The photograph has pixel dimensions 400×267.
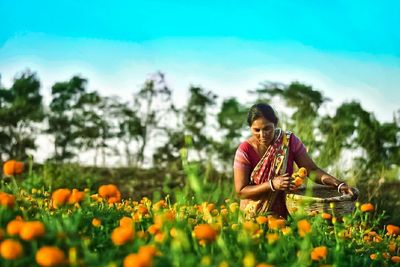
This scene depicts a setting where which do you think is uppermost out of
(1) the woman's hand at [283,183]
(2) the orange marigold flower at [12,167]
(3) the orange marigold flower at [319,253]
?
(2) the orange marigold flower at [12,167]

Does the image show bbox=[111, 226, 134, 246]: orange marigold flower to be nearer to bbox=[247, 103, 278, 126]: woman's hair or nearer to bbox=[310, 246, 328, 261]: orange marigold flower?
bbox=[310, 246, 328, 261]: orange marigold flower

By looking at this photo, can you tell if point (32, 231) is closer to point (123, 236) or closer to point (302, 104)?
point (123, 236)

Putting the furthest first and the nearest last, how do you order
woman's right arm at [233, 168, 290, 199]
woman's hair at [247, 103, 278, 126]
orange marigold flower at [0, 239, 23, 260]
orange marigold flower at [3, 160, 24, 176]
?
woman's hair at [247, 103, 278, 126], woman's right arm at [233, 168, 290, 199], orange marigold flower at [3, 160, 24, 176], orange marigold flower at [0, 239, 23, 260]

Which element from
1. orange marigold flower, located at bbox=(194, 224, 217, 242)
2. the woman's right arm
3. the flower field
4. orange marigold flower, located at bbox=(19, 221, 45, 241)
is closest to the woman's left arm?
the woman's right arm

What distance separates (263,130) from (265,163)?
1.03ft

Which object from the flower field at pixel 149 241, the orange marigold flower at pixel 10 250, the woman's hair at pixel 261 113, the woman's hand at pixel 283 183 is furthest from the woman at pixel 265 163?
the orange marigold flower at pixel 10 250

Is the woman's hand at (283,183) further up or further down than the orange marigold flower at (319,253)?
further up

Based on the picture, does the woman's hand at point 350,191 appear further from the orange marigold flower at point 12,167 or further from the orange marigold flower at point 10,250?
the orange marigold flower at point 10,250

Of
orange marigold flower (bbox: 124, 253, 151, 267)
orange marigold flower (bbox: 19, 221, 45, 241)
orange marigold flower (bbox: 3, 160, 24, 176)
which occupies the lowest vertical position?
orange marigold flower (bbox: 124, 253, 151, 267)

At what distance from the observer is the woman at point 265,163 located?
4438mm

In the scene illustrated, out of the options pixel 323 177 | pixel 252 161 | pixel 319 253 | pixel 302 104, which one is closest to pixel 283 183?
pixel 252 161

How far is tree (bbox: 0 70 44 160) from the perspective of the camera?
17.3m

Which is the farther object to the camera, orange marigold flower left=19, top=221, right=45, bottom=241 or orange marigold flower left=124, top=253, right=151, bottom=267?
orange marigold flower left=19, top=221, right=45, bottom=241

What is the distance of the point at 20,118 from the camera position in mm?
17484
